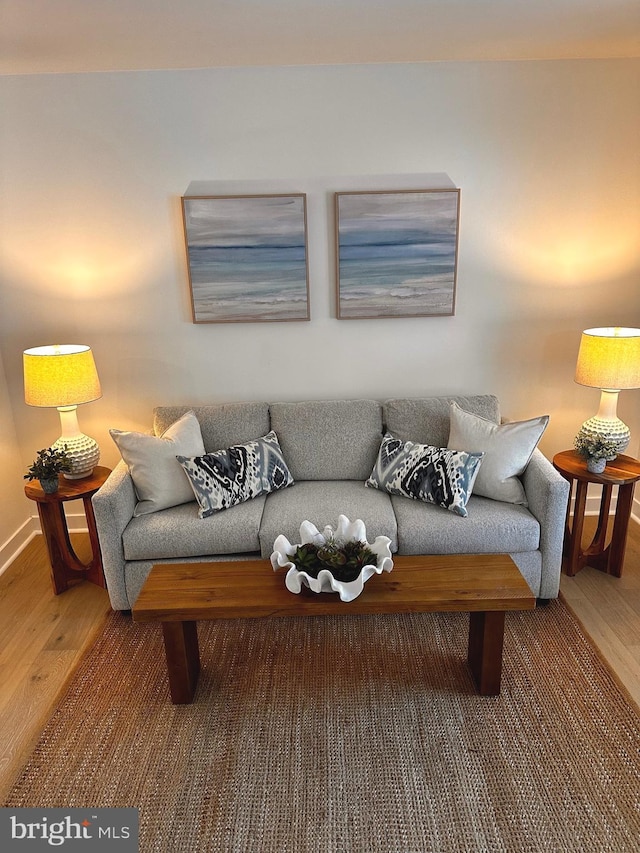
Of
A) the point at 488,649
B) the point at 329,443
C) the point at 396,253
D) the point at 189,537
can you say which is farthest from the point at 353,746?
the point at 396,253

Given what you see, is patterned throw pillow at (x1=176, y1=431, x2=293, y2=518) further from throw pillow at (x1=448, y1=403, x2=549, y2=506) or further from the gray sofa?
throw pillow at (x1=448, y1=403, x2=549, y2=506)

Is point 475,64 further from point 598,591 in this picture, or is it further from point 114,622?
point 114,622

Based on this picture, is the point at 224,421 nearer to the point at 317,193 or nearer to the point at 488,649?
the point at 317,193

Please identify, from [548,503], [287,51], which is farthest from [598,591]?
[287,51]

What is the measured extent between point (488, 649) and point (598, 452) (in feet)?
3.91

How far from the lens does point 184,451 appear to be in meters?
2.88

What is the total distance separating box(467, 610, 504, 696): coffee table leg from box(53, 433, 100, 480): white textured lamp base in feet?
6.73

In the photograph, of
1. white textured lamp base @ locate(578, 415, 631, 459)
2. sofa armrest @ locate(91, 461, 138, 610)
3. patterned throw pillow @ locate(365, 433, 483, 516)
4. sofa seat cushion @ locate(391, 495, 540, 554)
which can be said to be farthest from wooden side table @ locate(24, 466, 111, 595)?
white textured lamp base @ locate(578, 415, 631, 459)

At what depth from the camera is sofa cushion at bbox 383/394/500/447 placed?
10.1 ft

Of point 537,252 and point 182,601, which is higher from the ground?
point 537,252

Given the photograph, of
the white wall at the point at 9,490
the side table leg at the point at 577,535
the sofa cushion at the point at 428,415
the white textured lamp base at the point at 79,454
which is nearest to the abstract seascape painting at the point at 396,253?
the sofa cushion at the point at 428,415

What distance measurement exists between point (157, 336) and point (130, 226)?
60 centimetres

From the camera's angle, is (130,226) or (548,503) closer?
(548,503)

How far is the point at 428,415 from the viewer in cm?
310
